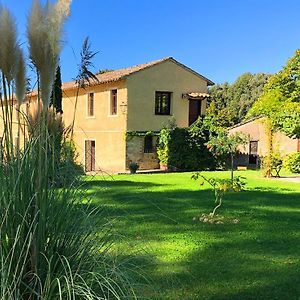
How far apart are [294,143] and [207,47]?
42.8ft

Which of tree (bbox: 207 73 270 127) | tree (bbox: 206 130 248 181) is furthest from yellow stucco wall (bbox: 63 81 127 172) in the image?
tree (bbox: 207 73 270 127)

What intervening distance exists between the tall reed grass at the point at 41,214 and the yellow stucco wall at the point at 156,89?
74.1 feet

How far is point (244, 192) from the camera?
10.4 meters

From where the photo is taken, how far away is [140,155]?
25.2 meters

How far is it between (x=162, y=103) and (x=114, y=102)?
118 inches

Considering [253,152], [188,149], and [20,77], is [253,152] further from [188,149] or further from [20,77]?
[20,77]

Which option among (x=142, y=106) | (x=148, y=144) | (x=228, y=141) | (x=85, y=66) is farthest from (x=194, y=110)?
(x=85, y=66)

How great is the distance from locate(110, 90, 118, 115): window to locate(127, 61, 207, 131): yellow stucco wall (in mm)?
1252

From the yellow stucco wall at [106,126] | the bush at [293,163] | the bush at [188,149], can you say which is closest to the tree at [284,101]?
the bush at [293,163]

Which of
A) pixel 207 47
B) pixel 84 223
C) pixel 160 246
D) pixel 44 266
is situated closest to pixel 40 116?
pixel 84 223

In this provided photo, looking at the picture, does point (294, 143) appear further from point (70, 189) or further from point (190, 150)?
point (70, 189)

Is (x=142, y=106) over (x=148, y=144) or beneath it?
over

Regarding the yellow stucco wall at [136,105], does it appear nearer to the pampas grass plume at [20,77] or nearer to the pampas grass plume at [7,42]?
the pampas grass plume at [20,77]

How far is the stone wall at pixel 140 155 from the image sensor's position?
82.0 feet
